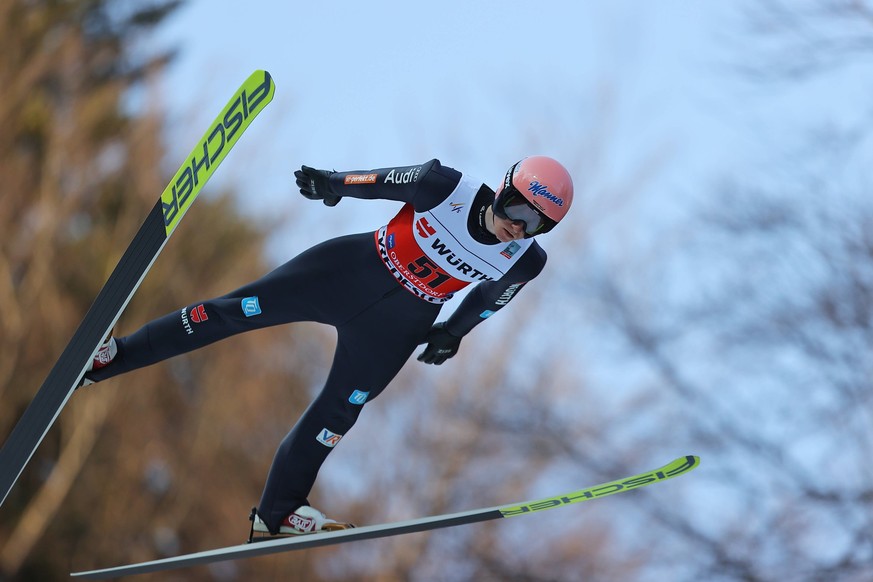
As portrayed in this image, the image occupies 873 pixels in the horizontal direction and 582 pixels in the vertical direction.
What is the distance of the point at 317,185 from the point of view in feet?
16.0

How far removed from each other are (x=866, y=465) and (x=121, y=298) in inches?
374

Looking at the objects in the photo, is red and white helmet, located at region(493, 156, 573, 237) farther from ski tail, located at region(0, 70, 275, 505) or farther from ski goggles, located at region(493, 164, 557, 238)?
ski tail, located at region(0, 70, 275, 505)

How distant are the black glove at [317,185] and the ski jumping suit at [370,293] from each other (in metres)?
0.06

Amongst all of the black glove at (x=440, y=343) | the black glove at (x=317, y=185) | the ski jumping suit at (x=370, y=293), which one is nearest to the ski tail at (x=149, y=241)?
the ski jumping suit at (x=370, y=293)

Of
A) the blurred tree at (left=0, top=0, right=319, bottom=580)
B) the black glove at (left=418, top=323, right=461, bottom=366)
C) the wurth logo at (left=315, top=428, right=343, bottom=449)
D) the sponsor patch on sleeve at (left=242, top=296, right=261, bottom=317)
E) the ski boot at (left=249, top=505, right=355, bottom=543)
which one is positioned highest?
the blurred tree at (left=0, top=0, right=319, bottom=580)

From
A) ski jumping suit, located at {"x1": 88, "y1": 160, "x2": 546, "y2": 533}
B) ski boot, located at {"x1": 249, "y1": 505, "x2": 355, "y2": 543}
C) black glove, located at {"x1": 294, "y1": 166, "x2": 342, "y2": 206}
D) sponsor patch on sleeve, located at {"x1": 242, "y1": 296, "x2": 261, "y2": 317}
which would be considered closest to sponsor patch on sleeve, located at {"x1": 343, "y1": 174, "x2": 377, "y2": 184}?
ski jumping suit, located at {"x1": 88, "y1": 160, "x2": 546, "y2": 533}

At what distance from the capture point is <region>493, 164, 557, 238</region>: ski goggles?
448 centimetres

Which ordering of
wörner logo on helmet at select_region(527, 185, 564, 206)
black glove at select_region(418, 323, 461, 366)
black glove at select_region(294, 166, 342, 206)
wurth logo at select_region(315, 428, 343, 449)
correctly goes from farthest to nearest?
black glove at select_region(418, 323, 461, 366) → wurth logo at select_region(315, 428, 343, 449) → black glove at select_region(294, 166, 342, 206) → wörner logo on helmet at select_region(527, 185, 564, 206)

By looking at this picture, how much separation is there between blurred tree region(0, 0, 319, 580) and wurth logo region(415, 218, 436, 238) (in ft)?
42.7

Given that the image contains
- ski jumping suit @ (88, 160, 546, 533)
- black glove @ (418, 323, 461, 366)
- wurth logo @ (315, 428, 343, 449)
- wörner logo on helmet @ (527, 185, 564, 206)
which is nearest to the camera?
wörner logo on helmet @ (527, 185, 564, 206)

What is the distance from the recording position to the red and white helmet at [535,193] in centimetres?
445

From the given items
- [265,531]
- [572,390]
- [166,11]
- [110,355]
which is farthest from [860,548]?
[166,11]

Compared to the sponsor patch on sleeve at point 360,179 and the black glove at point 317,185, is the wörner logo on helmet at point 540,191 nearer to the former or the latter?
the sponsor patch on sleeve at point 360,179

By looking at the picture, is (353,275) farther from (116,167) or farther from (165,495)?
(165,495)
